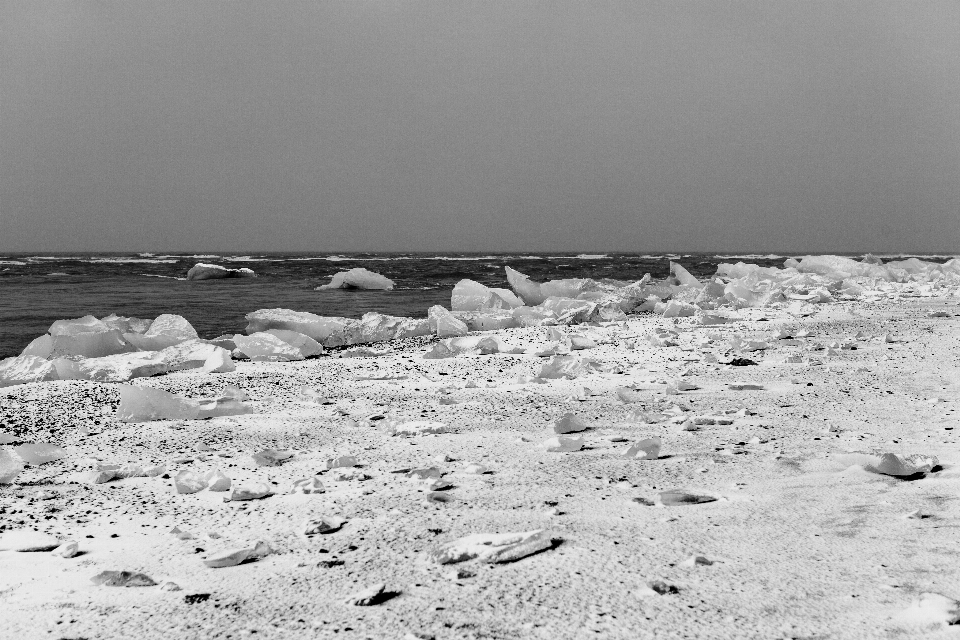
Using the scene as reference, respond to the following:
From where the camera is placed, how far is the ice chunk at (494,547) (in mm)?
1554

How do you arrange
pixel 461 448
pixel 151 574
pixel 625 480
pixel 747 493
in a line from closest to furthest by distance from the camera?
pixel 151 574, pixel 747 493, pixel 625 480, pixel 461 448

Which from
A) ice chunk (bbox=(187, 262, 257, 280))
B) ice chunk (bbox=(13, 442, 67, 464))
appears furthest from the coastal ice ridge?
ice chunk (bbox=(187, 262, 257, 280))

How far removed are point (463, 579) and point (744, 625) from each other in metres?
0.52

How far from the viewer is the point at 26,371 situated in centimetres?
442

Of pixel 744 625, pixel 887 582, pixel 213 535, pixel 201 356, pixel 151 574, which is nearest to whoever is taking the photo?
pixel 744 625

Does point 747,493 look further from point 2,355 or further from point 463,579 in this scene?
A: point 2,355

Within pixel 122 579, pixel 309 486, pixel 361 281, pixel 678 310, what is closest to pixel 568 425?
pixel 309 486

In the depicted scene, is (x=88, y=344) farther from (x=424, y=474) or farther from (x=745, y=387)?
(x=745, y=387)

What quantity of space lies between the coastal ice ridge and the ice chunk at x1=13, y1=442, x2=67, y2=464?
1913mm

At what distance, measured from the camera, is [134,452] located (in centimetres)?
259

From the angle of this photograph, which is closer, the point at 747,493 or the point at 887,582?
the point at 887,582

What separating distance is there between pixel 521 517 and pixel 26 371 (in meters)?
3.81

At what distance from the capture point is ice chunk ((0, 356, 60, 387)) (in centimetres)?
434

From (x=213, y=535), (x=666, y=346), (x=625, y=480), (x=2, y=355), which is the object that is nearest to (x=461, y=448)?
(x=625, y=480)
